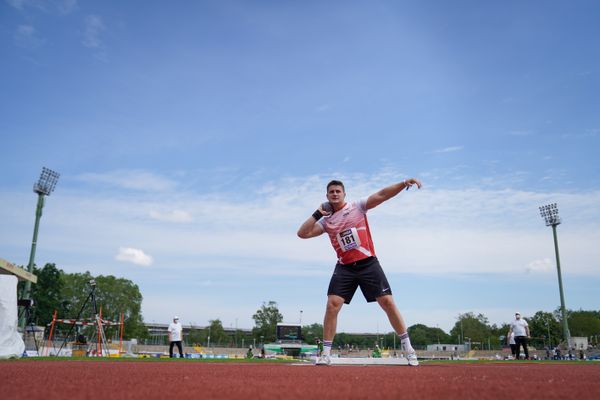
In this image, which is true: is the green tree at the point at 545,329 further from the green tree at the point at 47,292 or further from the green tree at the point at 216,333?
the green tree at the point at 47,292

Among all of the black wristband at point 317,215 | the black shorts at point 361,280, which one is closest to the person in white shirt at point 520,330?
the black shorts at point 361,280

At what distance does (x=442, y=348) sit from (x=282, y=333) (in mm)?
45566

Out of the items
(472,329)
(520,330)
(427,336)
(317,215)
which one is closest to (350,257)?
(317,215)

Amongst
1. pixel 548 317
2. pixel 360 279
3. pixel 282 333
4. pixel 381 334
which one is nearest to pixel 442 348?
pixel 548 317

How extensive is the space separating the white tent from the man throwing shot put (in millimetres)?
7932

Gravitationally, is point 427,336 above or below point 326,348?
below

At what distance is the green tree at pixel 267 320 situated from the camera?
88875 mm

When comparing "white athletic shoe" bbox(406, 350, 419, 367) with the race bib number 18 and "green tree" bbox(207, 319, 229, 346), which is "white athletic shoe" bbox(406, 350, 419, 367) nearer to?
the race bib number 18

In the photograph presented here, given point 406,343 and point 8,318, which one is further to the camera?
point 8,318

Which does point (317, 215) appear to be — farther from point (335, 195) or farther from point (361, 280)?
point (361, 280)

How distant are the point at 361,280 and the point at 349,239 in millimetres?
552

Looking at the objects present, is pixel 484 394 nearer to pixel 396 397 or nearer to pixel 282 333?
pixel 396 397

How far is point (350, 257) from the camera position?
6.25 m

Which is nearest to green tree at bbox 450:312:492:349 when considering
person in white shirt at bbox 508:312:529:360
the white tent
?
person in white shirt at bbox 508:312:529:360
